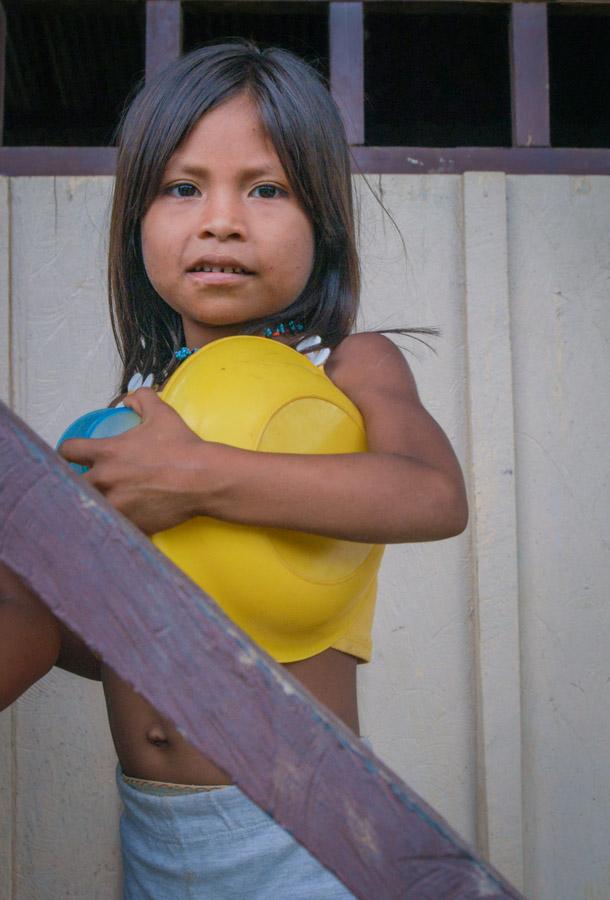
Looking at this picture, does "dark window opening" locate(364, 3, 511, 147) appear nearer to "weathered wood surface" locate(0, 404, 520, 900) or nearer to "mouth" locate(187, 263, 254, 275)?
"mouth" locate(187, 263, 254, 275)

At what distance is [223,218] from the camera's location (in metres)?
1.44

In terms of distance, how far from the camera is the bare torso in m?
1.40

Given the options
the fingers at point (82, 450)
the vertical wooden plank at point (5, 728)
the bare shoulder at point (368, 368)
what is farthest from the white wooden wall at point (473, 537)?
the fingers at point (82, 450)

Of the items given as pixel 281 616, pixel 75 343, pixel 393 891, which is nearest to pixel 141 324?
pixel 281 616

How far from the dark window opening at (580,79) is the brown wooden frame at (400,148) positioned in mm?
1413

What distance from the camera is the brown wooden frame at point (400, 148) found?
8.94ft

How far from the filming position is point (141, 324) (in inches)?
70.2

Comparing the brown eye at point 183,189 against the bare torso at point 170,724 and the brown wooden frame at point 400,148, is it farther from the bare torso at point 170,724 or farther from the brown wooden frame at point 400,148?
the brown wooden frame at point 400,148

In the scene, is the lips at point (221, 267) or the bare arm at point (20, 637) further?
the lips at point (221, 267)

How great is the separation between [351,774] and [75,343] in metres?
1.98

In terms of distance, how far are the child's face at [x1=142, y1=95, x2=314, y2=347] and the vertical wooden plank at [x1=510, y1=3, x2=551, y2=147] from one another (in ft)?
4.85

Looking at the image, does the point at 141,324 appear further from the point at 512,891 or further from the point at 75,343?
the point at 512,891

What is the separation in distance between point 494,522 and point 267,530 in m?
1.42

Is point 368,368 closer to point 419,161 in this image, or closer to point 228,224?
point 228,224
